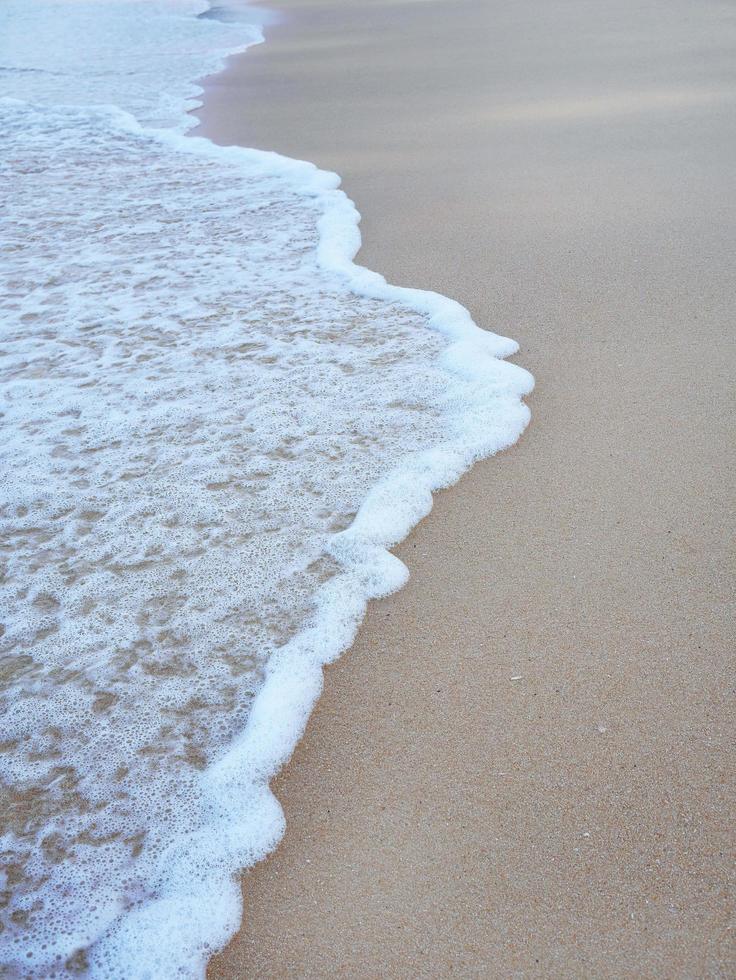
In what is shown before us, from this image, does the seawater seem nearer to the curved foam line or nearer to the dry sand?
the curved foam line

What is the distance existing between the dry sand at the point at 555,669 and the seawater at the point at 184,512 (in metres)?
0.13

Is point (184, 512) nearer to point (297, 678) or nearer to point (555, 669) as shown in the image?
point (297, 678)

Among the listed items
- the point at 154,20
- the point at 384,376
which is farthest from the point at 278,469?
the point at 154,20

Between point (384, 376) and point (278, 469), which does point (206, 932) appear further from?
point (384, 376)

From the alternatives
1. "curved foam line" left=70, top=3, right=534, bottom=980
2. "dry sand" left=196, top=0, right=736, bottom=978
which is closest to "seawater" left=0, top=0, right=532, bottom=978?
"curved foam line" left=70, top=3, right=534, bottom=980

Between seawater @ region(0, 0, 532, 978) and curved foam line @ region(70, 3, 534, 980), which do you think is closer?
curved foam line @ region(70, 3, 534, 980)

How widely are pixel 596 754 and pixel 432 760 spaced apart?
336 millimetres

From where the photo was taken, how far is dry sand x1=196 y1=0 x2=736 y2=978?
1.49 metres

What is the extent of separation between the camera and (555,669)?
1944 millimetres

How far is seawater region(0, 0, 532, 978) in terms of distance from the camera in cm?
167

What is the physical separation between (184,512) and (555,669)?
1.23 meters

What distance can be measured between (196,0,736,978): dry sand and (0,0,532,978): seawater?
125mm

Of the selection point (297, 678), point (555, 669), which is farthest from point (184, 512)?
point (555, 669)

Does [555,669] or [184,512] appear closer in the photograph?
[555,669]
